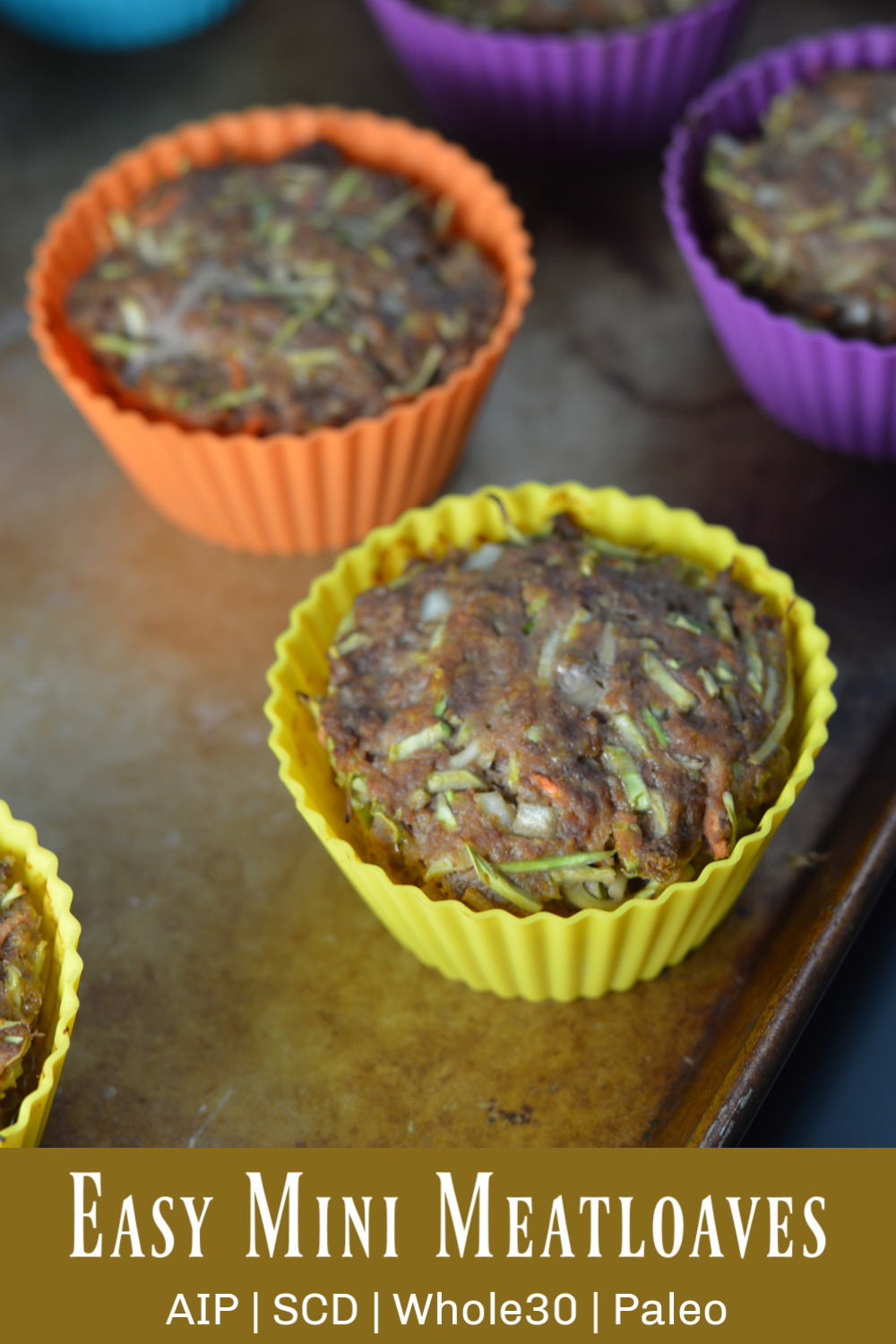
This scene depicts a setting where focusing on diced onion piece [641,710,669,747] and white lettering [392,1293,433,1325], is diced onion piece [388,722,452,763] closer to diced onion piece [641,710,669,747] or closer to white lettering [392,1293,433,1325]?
diced onion piece [641,710,669,747]

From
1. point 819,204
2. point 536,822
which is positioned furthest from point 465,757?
point 819,204

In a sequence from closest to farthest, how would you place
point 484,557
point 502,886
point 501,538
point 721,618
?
1. point 502,886
2. point 721,618
3. point 484,557
4. point 501,538

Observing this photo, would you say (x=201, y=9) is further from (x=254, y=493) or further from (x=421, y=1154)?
(x=421, y=1154)

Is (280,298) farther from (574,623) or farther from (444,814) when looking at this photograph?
(444,814)

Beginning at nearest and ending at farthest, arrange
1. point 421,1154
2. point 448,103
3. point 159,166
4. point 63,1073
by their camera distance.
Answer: point 421,1154 → point 63,1073 → point 159,166 → point 448,103

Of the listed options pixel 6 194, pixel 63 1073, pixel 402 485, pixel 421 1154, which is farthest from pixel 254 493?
pixel 6 194

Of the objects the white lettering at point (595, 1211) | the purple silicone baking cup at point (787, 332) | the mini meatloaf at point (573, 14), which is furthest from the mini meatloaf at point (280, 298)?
the white lettering at point (595, 1211)

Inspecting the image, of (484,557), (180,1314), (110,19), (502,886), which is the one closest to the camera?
(180,1314)
